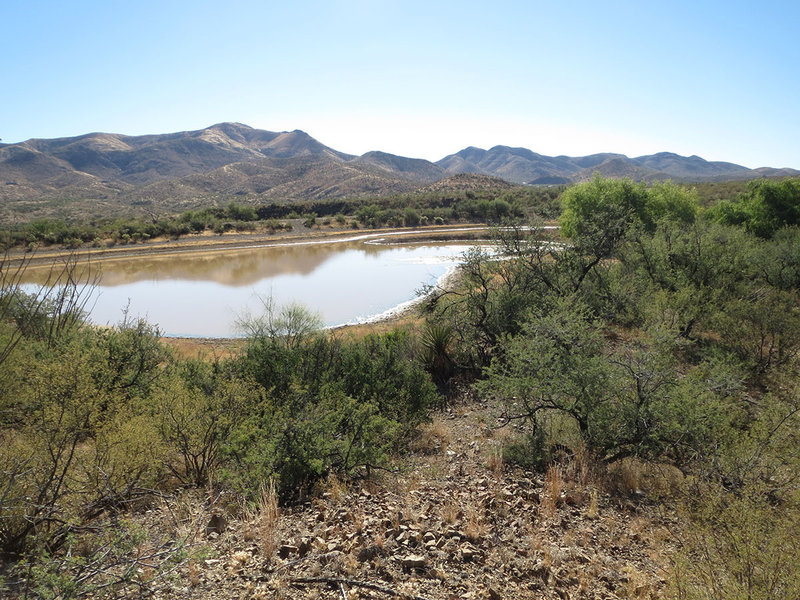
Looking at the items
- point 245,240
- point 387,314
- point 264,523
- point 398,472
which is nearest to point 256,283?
point 387,314

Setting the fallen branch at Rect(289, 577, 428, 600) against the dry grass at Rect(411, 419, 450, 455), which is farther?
the dry grass at Rect(411, 419, 450, 455)

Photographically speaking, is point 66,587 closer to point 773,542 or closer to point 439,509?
point 439,509

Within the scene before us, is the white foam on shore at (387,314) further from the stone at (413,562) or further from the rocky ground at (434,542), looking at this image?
the stone at (413,562)

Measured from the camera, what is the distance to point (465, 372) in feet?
41.7

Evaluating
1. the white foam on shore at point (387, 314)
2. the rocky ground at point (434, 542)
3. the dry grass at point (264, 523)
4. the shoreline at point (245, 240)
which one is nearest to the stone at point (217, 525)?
the rocky ground at point (434, 542)

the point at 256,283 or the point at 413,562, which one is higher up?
the point at 413,562

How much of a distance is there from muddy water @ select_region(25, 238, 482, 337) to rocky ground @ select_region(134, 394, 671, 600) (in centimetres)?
1568

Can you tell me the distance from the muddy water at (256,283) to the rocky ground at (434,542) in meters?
15.7

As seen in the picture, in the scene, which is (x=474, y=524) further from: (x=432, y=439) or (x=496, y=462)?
(x=432, y=439)

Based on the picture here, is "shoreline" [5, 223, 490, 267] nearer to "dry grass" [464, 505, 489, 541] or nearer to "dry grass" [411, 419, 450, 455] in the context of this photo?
"dry grass" [411, 419, 450, 455]

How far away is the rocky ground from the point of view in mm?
3982

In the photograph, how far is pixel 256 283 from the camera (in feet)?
108

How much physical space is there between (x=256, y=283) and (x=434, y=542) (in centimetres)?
3120

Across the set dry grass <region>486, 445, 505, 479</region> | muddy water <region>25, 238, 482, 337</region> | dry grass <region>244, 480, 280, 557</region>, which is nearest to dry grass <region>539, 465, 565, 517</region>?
dry grass <region>486, 445, 505, 479</region>
